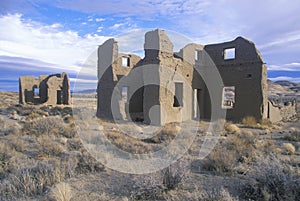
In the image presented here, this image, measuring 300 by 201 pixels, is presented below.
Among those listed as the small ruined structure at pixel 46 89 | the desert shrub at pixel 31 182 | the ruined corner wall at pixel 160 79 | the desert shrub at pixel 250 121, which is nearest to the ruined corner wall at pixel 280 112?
the desert shrub at pixel 250 121

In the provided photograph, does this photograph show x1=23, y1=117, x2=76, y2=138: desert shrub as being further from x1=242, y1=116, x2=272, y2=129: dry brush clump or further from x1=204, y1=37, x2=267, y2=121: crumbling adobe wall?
x1=204, y1=37, x2=267, y2=121: crumbling adobe wall

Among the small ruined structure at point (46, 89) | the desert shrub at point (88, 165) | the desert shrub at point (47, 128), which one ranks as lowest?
the desert shrub at point (88, 165)

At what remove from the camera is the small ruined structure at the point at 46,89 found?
24.3m

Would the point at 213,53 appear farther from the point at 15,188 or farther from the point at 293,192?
the point at 15,188

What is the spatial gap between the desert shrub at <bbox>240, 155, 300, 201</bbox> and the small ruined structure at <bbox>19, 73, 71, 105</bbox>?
23.4 metres

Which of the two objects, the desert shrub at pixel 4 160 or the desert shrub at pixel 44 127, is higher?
the desert shrub at pixel 44 127

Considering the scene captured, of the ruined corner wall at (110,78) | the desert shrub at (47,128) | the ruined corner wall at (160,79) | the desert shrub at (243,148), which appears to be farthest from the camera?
the ruined corner wall at (110,78)

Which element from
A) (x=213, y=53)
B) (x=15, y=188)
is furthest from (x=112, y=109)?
(x=15, y=188)

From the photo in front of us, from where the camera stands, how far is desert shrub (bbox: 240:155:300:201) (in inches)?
160

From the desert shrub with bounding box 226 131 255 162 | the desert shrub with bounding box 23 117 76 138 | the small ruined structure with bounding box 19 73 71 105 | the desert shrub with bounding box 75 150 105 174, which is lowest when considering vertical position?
the desert shrub with bounding box 75 150 105 174

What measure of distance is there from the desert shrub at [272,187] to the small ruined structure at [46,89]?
76.9 feet

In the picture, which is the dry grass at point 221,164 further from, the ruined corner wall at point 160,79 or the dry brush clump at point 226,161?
the ruined corner wall at point 160,79

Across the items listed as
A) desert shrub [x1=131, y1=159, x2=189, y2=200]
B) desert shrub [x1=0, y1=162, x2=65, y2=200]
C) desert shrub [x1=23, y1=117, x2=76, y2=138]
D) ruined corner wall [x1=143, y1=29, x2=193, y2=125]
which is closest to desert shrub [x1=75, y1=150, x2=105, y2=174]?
desert shrub [x1=0, y1=162, x2=65, y2=200]

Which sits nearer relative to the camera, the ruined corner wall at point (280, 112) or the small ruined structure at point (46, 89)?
the ruined corner wall at point (280, 112)
